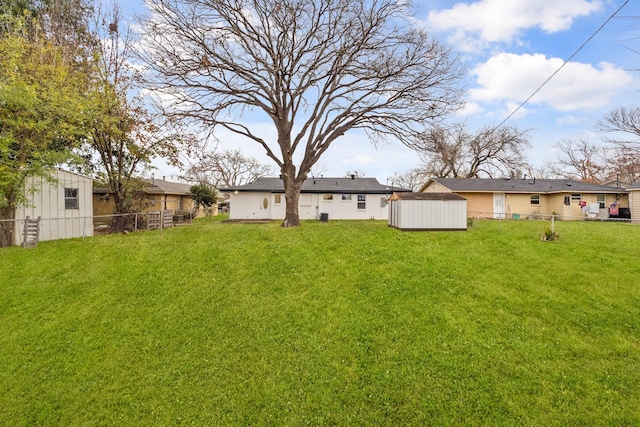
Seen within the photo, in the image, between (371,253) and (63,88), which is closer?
(371,253)

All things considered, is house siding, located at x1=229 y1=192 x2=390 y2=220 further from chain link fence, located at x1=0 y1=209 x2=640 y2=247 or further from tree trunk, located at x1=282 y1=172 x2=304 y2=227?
tree trunk, located at x1=282 y1=172 x2=304 y2=227

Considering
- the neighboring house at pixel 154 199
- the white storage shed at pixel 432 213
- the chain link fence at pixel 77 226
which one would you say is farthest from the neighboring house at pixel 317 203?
the white storage shed at pixel 432 213

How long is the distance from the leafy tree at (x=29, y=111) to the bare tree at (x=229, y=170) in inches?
1089

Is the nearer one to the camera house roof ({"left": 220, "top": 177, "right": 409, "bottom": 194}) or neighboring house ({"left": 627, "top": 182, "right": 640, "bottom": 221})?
neighboring house ({"left": 627, "top": 182, "right": 640, "bottom": 221})

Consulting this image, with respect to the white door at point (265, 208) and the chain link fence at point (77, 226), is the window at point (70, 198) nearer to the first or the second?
the chain link fence at point (77, 226)

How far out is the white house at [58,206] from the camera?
10703 millimetres

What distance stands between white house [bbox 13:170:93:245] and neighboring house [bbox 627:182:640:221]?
2969 cm

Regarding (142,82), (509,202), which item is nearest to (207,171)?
(142,82)

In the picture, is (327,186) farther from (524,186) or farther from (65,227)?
(524,186)

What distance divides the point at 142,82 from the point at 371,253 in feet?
40.7

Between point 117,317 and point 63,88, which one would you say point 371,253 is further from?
point 63,88

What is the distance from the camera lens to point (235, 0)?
11969 mm

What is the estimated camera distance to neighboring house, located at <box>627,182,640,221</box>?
17.5 m

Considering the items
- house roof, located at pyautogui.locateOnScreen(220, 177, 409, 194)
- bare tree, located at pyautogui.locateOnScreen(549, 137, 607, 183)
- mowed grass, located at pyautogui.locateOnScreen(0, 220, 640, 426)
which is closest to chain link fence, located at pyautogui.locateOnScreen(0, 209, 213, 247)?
mowed grass, located at pyautogui.locateOnScreen(0, 220, 640, 426)
